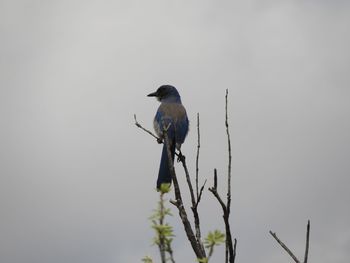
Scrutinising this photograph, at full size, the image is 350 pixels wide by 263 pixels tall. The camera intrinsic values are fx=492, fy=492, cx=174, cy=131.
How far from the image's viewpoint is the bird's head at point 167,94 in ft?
38.8

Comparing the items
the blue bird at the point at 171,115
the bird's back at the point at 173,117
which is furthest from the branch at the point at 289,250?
the bird's back at the point at 173,117

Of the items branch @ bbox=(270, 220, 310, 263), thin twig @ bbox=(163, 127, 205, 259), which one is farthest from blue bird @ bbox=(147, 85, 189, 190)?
branch @ bbox=(270, 220, 310, 263)

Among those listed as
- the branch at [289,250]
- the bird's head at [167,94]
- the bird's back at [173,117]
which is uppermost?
the bird's head at [167,94]

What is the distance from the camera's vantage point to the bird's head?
11.8 metres

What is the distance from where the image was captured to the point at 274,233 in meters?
3.30

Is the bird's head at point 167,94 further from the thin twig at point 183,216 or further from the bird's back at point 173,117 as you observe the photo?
the thin twig at point 183,216

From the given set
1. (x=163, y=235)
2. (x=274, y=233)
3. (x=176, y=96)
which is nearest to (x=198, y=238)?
(x=274, y=233)

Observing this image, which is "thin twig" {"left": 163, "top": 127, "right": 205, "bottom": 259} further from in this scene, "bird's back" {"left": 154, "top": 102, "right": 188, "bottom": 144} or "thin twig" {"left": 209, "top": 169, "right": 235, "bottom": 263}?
"bird's back" {"left": 154, "top": 102, "right": 188, "bottom": 144}

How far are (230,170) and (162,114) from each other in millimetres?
6519

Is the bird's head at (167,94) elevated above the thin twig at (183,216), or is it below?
above

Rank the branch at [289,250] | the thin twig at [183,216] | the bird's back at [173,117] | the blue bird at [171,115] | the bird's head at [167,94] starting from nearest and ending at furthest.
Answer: the branch at [289,250] → the thin twig at [183,216] → the blue bird at [171,115] → the bird's back at [173,117] → the bird's head at [167,94]

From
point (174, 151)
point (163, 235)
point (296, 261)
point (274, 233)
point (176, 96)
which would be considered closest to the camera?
point (163, 235)

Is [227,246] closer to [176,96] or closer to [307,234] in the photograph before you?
[307,234]

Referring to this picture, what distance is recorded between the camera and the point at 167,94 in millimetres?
12062
